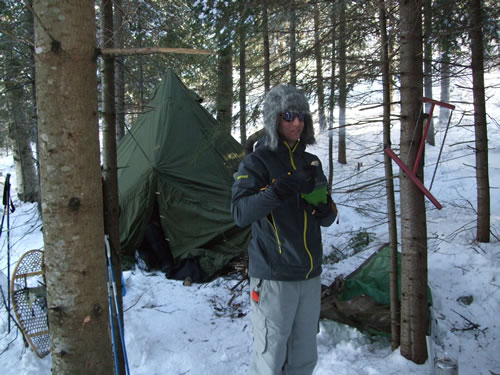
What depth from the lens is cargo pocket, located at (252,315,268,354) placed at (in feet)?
6.63

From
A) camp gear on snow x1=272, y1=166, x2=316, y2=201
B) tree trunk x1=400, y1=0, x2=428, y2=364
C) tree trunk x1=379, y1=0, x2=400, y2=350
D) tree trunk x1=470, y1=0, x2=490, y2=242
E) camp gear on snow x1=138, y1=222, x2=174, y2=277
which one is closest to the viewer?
camp gear on snow x1=272, y1=166, x2=316, y2=201

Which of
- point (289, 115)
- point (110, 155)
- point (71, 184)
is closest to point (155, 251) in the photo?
point (110, 155)

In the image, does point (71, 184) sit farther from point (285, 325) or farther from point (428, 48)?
point (428, 48)

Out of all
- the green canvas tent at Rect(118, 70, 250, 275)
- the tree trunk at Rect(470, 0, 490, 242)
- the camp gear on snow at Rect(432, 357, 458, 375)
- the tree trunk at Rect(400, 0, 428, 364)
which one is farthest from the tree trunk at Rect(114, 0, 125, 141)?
the tree trunk at Rect(470, 0, 490, 242)

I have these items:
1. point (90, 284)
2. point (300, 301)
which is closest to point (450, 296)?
point (300, 301)

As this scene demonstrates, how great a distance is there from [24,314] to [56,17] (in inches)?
109

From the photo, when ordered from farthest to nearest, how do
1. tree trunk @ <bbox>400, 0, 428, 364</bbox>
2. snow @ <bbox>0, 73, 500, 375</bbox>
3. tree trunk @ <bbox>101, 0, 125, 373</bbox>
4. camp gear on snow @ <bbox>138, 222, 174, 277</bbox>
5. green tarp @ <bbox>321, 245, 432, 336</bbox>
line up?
1. camp gear on snow @ <bbox>138, 222, 174, 277</bbox>
2. green tarp @ <bbox>321, 245, 432, 336</bbox>
3. snow @ <bbox>0, 73, 500, 375</bbox>
4. tree trunk @ <bbox>400, 0, 428, 364</bbox>
5. tree trunk @ <bbox>101, 0, 125, 373</bbox>

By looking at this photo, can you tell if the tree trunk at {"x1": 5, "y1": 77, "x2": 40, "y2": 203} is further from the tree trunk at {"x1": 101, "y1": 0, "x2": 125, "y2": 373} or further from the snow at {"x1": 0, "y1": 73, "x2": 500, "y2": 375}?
the tree trunk at {"x1": 101, "y1": 0, "x2": 125, "y2": 373}

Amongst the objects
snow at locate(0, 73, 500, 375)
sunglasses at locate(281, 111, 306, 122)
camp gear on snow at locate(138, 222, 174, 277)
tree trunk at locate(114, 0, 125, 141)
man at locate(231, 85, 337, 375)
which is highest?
tree trunk at locate(114, 0, 125, 141)

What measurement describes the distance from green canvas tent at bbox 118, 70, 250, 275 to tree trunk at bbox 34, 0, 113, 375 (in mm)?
3713

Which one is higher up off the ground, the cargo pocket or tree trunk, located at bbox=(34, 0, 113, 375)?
tree trunk, located at bbox=(34, 0, 113, 375)

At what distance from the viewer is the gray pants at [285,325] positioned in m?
2.00

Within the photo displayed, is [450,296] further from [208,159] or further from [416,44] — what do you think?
[208,159]

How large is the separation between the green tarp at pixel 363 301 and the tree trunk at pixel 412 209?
44 cm
